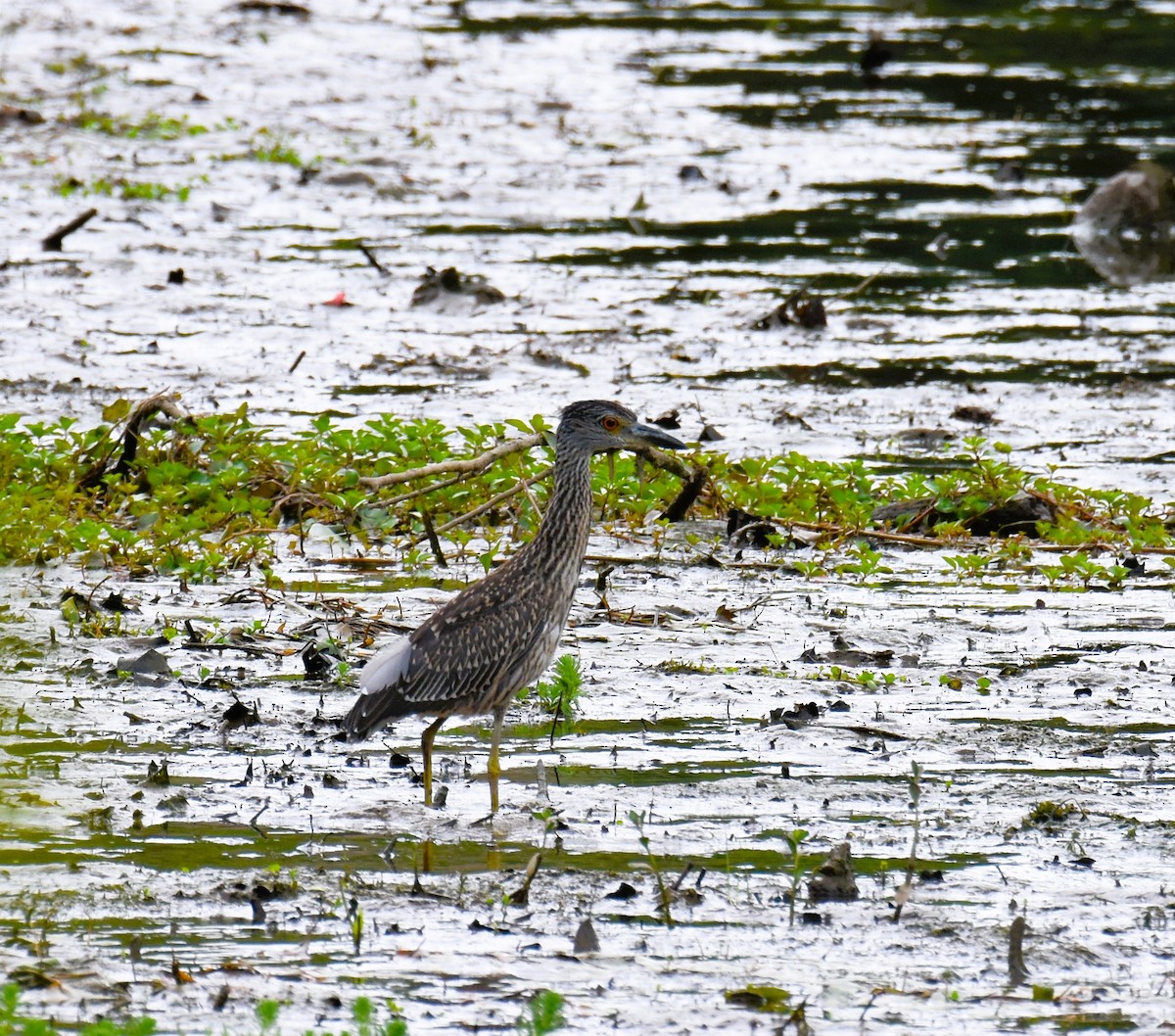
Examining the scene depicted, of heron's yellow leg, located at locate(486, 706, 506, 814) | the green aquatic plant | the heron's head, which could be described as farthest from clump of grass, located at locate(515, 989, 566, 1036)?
the heron's head

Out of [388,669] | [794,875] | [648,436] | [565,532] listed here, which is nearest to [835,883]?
[794,875]

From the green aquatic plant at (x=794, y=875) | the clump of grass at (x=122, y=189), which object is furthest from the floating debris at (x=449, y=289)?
the green aquatic plant at (x=794, y=875)

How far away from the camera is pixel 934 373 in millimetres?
14000

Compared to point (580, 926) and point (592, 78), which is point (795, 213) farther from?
point (580, 926)

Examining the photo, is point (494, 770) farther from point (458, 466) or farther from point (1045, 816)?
point (458, 466)

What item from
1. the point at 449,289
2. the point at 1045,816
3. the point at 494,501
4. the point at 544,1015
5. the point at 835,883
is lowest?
the point at 544,1015

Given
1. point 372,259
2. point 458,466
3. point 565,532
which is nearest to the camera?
point 565,532

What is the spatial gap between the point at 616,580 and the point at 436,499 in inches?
47.5

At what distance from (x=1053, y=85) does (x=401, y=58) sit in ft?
27.6

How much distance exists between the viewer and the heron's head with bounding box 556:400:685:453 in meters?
7.88

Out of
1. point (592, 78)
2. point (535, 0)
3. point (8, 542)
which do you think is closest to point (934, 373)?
point (8, 542)

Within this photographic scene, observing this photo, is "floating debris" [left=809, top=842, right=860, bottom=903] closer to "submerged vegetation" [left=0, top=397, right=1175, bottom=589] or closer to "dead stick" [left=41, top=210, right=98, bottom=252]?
"submerged vegetation" [left=0, top=397, right=1175, bottom=589]

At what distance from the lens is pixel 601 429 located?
7.89 meters

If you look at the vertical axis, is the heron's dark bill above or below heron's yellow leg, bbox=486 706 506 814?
above
